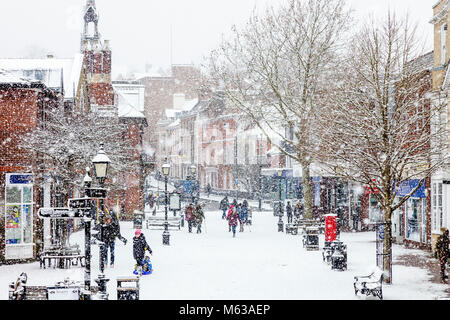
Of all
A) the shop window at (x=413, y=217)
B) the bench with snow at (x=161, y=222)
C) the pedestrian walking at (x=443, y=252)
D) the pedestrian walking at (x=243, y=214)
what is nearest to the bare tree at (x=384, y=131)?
the pedestrian walking at (x=443, y=252)

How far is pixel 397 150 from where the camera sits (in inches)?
605

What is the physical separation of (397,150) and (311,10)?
14731 millimetres

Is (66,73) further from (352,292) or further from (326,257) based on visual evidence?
(352,292)

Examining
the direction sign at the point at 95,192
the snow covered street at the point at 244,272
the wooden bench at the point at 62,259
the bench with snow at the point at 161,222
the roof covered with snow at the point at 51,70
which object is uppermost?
the roof covered with snow at the point at 51,70

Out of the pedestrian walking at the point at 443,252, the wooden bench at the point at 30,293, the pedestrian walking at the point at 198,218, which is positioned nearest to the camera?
the wooden bench at the point at 30,293

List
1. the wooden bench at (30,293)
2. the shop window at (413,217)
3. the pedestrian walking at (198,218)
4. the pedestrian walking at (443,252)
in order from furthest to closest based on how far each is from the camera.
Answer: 1. the pedestrian walking at (198,218)
2. the shop window at (413,217)
3. the pedestrian walking at (443,252)
4. the wooden bench at (30,293)

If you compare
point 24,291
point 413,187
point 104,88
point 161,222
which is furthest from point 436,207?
point 104,88

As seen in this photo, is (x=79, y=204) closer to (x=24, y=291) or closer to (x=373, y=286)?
(x=24, y=291)

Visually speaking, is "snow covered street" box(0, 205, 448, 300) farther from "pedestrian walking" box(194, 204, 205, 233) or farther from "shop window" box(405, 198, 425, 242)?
"pedestrian walking" box(194, 204, 205, 233)

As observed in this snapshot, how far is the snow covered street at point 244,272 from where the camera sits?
555 inches

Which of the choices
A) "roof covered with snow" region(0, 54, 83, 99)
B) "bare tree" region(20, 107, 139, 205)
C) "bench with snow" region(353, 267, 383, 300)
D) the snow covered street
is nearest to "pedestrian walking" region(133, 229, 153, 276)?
the snow covered street

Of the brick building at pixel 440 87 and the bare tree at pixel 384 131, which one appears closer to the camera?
the bare tree at pixel 384 131

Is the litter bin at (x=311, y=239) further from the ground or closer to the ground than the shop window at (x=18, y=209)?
closer to the ground

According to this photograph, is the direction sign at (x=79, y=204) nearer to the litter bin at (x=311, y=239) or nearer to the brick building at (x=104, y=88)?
the litter bin at (x=311, y=239)
